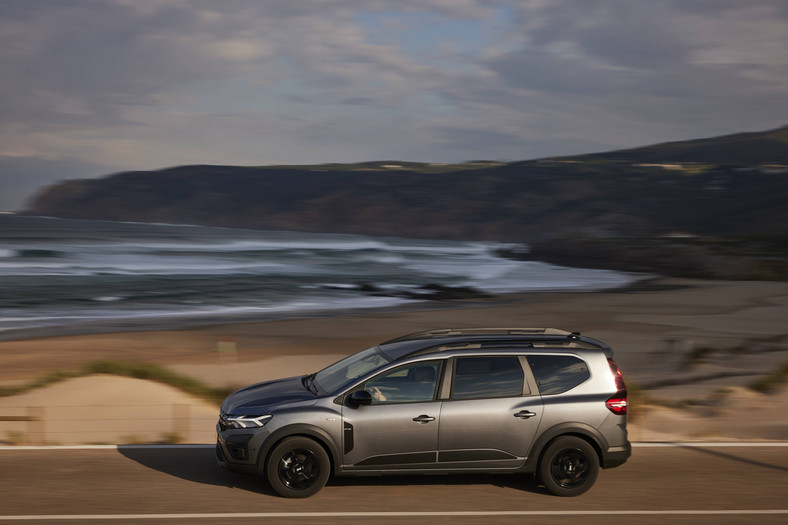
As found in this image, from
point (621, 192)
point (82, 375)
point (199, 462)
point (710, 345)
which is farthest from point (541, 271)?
point (621, 192)

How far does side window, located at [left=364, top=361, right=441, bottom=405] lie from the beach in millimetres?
3789

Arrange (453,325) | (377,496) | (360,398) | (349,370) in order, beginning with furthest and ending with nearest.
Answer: (453,325)
(349,370)
(377,496)
(360,398)

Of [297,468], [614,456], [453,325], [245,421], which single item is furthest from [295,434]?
[453,325]

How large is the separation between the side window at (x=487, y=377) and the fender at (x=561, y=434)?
18.7 inches

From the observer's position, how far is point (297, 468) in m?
7.15

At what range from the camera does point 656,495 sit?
7.42m

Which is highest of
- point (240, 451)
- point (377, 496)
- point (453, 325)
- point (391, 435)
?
point (391, 435)

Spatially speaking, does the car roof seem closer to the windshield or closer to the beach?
the windshield

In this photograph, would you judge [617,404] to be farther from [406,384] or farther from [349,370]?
[349,370]

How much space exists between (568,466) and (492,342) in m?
1.41

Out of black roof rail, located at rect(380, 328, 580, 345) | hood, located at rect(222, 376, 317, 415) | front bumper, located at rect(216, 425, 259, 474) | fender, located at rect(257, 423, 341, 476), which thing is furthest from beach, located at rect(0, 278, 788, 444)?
black roof rail, located at rect(380, 328, 580, 345)

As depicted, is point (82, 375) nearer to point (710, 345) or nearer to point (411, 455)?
point (411, 455)

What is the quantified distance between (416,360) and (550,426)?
1.44 metres

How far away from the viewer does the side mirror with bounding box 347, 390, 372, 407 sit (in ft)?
23.1
